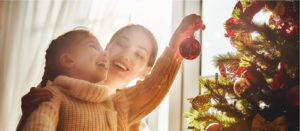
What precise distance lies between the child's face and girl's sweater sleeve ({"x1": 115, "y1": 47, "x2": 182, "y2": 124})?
0.34 ft

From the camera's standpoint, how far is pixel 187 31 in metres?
1.03

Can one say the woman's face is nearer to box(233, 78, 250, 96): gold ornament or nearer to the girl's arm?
the girl's arm

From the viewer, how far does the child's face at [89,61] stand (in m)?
0.96

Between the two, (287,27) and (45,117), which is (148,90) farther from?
(287,27)

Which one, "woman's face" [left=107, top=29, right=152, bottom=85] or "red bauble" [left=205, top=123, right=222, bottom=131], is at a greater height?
"woman's face" [left=107, top=29, right=152, bottom=85]

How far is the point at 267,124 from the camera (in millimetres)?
724

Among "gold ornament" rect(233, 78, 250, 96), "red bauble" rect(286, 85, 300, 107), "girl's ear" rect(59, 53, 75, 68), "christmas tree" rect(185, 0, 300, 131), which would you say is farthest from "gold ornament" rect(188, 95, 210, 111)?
"girl's ear" rect(59, 53, 75, 68)

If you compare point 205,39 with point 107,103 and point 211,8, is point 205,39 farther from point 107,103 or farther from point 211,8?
point 107,103

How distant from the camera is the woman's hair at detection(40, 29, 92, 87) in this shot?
96cm

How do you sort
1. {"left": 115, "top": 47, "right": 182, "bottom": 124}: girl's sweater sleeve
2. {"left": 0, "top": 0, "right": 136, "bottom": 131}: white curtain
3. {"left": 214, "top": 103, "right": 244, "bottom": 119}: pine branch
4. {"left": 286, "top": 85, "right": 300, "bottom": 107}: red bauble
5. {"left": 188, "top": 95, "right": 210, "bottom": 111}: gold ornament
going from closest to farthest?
{"left": 286, "top": 85, "right": 300, "bottom": 107}: red bauble → {"left": 214, "top": 103, "right": 244, "bottom": 119}: pine branch → {"left": 188, "top": 95, "right": 210, "bottom": 111}: gold ornament → {"left": 115, "top": 47, "right": 182, "bottom": 124}: girl's sweater sleeve → {"left": 0, "top": 0, "right": 136, "bottom": 131}: white curtain

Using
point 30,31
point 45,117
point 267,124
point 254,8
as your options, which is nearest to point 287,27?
point 254,8

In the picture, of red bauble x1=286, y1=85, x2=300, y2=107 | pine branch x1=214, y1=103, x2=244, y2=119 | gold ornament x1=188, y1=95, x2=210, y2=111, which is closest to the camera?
red bauble x1=286, y1=85, x2=300, y2=107

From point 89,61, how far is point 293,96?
24.2 inches

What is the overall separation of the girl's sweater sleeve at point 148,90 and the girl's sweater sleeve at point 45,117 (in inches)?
9.0
